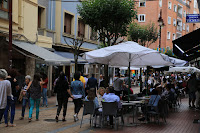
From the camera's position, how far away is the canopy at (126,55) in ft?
31.0

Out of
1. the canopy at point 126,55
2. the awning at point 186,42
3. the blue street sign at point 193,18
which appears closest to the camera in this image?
the canopy at point 126,55

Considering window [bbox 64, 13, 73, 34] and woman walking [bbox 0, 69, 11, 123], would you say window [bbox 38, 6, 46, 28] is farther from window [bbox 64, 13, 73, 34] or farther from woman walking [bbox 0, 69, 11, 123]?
woman walking [bbox 0, 69, 11, 123]

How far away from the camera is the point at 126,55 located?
37.7 feet

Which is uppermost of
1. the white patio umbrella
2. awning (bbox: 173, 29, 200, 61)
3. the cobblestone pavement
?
awning (bbox: 173, 29, 200, 61)

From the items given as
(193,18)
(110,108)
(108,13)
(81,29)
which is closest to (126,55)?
(110,108)

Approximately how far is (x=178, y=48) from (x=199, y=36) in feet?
5.18

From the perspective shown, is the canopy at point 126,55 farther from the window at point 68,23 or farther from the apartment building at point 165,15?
the apartment building at point 165,15

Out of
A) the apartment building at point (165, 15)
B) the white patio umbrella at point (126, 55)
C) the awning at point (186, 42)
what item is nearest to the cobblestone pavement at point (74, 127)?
the white patio umbrella at point (126, 55)

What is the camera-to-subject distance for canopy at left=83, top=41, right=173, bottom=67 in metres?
9.45

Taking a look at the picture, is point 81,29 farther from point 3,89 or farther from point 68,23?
point 3,89

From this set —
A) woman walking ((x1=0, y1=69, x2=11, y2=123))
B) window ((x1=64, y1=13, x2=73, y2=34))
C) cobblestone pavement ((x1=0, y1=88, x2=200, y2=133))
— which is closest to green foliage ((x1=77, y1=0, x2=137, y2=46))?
window ((x1=64, y1=13, x2=73, y2=34))

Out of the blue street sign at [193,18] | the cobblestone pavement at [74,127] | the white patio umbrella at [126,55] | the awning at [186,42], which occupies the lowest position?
the cobblestone pavement at [74,127]

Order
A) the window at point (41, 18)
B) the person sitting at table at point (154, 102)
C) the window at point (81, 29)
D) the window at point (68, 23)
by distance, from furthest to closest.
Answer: the window at point (81, 29), the window at point (68, 23), the window at point (41, 18), the person sitting at table at point (154, 102)

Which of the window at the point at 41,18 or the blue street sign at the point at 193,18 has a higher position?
the window at the point at 41,18
